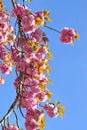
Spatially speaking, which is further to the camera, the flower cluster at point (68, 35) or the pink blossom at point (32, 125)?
the flower cluster at point (68, 35)

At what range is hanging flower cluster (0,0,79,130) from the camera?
788cm

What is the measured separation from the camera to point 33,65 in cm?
830

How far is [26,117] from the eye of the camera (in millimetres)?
7797

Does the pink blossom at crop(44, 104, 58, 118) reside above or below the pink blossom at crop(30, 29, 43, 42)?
below

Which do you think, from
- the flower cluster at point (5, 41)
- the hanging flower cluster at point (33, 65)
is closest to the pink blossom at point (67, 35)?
the hanging flower cluster at point (33, 65)

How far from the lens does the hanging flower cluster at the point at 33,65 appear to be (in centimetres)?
788

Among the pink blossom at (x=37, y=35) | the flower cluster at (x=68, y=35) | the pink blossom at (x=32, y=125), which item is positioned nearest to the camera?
the pink blossom at (x=32, y=125)

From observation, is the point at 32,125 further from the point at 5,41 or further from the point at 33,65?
the point at 5,41

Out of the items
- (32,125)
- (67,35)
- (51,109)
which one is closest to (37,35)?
(67,35)

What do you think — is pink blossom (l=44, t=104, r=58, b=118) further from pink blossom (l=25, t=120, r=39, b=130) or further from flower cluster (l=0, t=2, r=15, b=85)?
flower cluster (l=0, t=2, r=15, b=85)

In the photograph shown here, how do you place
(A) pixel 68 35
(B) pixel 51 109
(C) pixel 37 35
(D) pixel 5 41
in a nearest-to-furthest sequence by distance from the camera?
(B) pixel 51 109
(C) pixel 37 35
(A) pixel 68 35
(D) pixel 5 41

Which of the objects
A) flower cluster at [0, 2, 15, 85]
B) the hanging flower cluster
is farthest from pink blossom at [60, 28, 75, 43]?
flower cluster at [0, 2, 15, 85]

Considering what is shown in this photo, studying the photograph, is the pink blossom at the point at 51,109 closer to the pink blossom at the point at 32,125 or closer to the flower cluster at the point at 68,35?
the pink blossom at the point at 32,125

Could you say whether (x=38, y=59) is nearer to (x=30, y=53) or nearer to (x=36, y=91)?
(x=30, y=53)
